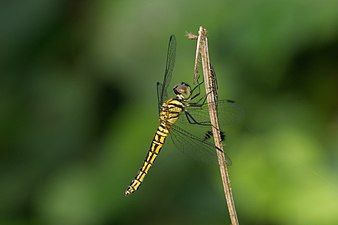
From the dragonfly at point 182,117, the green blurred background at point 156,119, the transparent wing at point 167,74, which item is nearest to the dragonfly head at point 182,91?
the dragonfly at point 182,117

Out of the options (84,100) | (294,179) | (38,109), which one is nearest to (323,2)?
(294,179)

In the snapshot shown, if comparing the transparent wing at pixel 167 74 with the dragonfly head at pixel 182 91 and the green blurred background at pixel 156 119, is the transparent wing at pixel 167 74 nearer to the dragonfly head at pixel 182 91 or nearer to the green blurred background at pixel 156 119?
the dragonfly head at pixel 182 91

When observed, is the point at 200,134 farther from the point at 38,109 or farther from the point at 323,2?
the point at 38,109

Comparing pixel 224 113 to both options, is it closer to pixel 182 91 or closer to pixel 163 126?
pixel 182 91

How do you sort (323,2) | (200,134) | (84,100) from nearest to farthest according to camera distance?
1. (200,134)
2. (323,2)
3. (84,100)

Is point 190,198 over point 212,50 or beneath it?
beneath

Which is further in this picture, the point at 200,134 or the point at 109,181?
the point at 109,181

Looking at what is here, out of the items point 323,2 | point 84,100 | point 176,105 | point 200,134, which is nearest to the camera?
point 176,105
